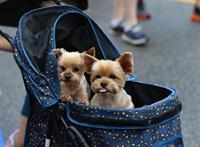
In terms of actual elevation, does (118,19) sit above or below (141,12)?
above

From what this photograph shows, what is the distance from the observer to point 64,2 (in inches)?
96.8

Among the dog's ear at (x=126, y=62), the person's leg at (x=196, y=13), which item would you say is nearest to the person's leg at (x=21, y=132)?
the dog's ear at (x=126, y=62)

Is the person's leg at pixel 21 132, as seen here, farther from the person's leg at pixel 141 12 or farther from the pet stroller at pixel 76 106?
the person's leg at pixel 141 12

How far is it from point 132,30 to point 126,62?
9.11 ft

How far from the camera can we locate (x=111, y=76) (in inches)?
77.7

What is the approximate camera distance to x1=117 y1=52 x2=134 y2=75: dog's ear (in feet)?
6.35

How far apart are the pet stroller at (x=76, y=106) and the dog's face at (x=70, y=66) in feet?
0.22

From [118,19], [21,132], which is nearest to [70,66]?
[21,132]

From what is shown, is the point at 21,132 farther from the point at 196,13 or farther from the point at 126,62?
the point at 196,13

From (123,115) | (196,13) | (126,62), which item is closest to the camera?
(123,115)

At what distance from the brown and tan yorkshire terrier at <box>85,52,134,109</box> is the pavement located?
3.65 ft

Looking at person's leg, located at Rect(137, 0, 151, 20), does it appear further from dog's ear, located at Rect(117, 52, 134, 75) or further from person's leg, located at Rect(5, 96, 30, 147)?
dog's ear, located at Rect(117, 52, 134, 75)

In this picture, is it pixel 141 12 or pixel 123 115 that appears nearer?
pixel 123 115

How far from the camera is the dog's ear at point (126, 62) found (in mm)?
1935
